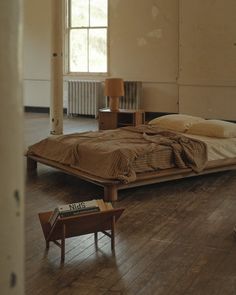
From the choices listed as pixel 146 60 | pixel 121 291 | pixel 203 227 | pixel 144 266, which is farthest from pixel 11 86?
pixel 146 60

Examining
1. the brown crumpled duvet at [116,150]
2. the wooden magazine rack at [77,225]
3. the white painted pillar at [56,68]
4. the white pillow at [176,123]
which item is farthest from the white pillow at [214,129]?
the white painted pillar at [56,68]

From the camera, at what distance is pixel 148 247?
3688 mm

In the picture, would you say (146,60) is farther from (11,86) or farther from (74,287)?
(11,86)

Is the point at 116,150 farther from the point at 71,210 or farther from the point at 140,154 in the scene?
the point at 71,210

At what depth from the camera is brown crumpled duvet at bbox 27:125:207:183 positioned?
4.92 meters

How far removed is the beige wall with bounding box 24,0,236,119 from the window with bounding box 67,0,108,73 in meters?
0.27

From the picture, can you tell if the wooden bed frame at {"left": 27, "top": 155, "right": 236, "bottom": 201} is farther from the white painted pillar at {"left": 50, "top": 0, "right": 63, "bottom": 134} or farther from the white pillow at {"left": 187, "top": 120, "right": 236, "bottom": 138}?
the white painted pillar at {"left": 50, "top": 0, "right": 63, "bottom": 134}

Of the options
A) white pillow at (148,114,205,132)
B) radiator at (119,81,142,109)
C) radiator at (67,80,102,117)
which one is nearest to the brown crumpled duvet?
white pillow at (148,114,205,132)

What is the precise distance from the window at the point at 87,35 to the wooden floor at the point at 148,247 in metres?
6.06

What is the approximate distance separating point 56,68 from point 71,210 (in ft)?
17.9

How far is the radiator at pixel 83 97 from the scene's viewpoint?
36.7 feet

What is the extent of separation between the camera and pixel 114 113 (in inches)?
343

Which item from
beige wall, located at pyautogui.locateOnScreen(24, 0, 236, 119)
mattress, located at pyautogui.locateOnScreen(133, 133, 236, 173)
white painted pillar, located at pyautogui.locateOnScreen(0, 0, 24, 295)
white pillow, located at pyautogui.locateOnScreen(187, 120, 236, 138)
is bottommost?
mattress, located at pyautogui.locateOnScreen(133, 133, 236, 173)

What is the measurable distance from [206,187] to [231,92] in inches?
177
